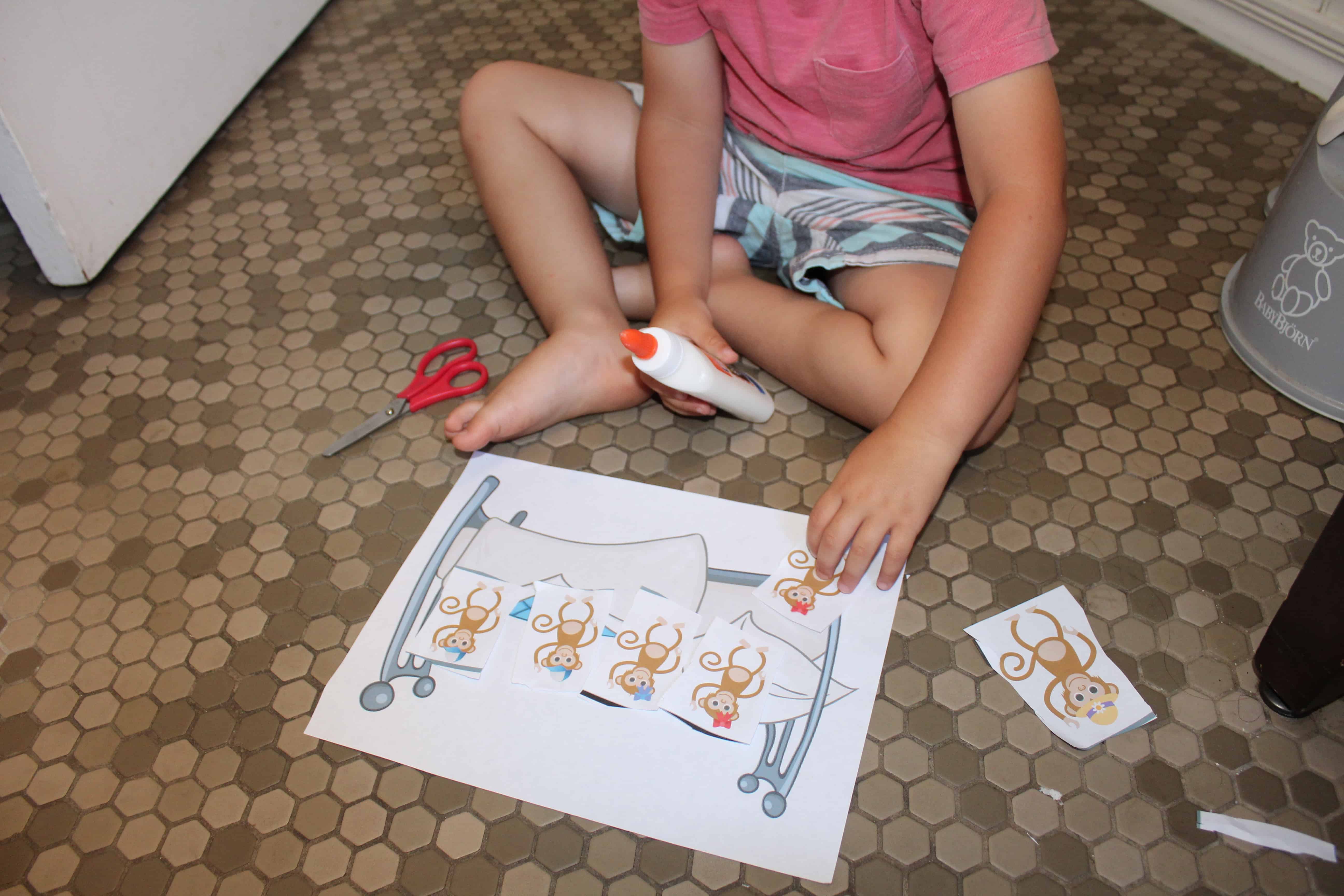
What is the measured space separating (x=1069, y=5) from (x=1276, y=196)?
0.49 meters

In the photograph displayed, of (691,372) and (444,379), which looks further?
(444,379)

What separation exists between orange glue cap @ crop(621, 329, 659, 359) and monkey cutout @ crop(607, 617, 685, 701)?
0.56ft

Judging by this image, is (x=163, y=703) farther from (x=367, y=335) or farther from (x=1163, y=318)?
(x=1163, y=318)

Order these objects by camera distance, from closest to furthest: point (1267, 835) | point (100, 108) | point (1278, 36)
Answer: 1. point (1267, 835)
2. point (100, 108)
3. point (1278, 36)

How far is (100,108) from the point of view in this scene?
2.79 ft

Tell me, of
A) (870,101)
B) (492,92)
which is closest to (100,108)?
(492,92)

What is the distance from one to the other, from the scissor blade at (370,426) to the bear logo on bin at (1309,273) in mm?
667

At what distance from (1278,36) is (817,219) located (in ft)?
2.25

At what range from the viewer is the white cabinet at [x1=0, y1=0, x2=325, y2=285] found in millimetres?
777

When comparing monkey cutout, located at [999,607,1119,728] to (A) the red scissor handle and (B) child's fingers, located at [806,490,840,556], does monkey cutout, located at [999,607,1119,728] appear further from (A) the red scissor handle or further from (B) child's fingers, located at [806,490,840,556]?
(A) the red scissor handle

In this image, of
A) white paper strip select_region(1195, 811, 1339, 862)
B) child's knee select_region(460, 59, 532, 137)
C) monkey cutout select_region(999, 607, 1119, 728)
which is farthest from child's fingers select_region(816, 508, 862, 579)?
child's knee select_region(460, 59, 532, 137)

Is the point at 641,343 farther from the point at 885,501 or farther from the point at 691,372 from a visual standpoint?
the point at 885,501

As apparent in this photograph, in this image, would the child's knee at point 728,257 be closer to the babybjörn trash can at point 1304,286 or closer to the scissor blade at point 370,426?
the scissor blade at point 370,426

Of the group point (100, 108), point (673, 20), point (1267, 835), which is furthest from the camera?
point (100, 108)
